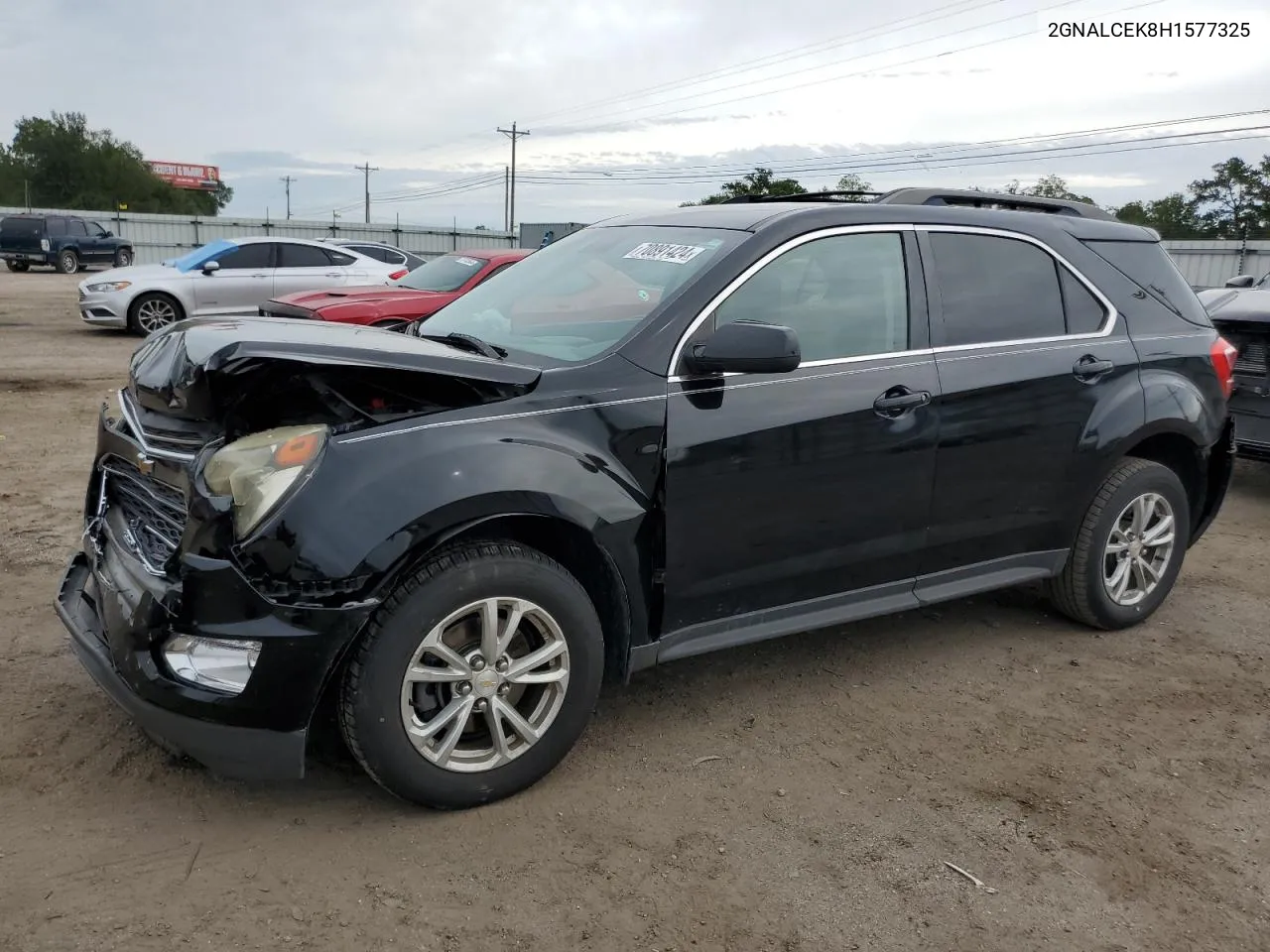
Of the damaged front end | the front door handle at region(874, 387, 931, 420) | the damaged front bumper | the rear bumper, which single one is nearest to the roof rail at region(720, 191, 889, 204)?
the front door handle at region(874, 387, 931, 420)

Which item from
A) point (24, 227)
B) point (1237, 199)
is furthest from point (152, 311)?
point (1237, 199)

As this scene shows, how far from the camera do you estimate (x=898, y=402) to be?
12.3 feet

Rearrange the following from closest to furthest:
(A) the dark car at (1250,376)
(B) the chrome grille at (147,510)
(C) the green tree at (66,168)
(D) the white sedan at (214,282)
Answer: (B) the chrome grille at (147,510) → (A) the dark car at (1250,376) → (D) the white sedan at (214,282) → (C) the green tree at (66,168)

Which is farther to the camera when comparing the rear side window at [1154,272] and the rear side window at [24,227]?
the rear side window at [24,227]

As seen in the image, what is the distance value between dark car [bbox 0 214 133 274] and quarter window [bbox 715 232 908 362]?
3061cm

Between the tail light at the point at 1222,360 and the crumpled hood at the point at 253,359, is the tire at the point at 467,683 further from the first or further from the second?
the tail light at the point at 1222,360

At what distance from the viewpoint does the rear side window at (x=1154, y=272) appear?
459 centimetres

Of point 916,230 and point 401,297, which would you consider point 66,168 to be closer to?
point 401,297

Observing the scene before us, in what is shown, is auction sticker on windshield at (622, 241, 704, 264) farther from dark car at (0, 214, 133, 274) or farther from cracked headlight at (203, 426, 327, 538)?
dark car at (0, 214, 133, 274)

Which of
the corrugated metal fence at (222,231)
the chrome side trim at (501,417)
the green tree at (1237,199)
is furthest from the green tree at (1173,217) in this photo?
the chrome side trim at (501,417)

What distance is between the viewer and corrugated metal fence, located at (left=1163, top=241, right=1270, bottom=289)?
87.7 feet

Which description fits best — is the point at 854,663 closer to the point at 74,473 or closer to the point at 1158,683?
the point at 1158,683

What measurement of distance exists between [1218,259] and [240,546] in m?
30.4

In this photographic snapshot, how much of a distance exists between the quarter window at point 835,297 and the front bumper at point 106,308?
12870mm
